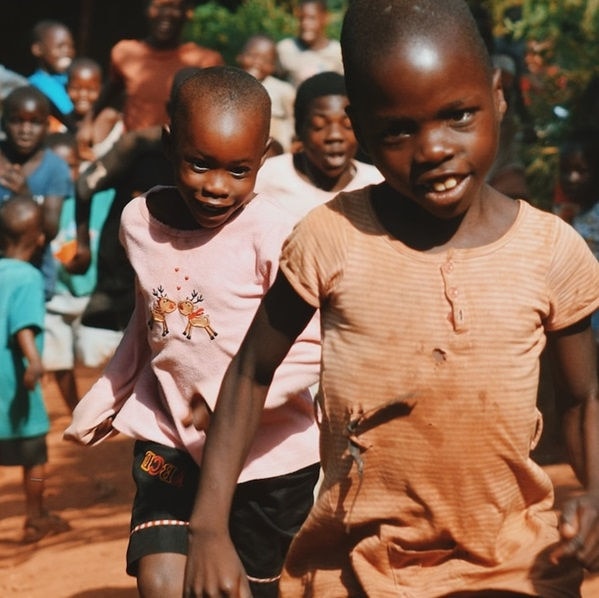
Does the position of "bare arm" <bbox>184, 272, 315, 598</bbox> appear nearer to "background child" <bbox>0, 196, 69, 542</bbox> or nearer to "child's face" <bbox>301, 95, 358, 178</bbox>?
"child's face" <bbox>301, 95, 358, 178</bbox>

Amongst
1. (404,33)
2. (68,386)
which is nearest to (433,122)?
(404,33)

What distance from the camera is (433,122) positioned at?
2854mm

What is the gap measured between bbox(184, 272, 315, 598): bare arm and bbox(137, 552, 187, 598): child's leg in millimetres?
850

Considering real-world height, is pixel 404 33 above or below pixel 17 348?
above

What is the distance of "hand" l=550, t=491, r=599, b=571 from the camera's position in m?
2.72

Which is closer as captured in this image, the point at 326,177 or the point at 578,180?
the point at 326,177

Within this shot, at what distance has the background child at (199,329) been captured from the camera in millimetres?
4004

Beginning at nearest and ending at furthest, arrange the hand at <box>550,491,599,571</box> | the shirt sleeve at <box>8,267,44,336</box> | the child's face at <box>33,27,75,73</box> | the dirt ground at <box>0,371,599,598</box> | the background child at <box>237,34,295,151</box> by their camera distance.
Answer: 1. the hand at <box>550,491,599,571</box>
2. the dirt ground at <box>0,371,599,598</box>
3. the shirt sleeve at <box>8,267,44,336</box>
4. the background child at <box>237,34,295,151</box>
5. the child's face at <box>33,27,75,73</box>

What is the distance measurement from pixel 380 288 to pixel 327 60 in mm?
9167

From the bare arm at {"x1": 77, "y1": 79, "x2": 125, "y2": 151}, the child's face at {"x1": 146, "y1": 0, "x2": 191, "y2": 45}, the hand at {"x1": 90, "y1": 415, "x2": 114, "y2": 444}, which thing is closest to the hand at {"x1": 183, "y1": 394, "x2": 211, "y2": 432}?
the hand at {"x1": 90, "y1": 415, "x2": 114, "y2": 444}

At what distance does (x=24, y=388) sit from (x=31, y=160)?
2.81 metres

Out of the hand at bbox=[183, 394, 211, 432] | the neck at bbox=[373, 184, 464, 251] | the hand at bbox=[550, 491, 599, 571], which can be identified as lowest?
the hand at bbox=[183, 394, 211, 432]

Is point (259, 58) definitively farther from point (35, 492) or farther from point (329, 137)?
point (329, 137)

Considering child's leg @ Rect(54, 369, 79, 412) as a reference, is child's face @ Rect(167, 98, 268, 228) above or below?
above
